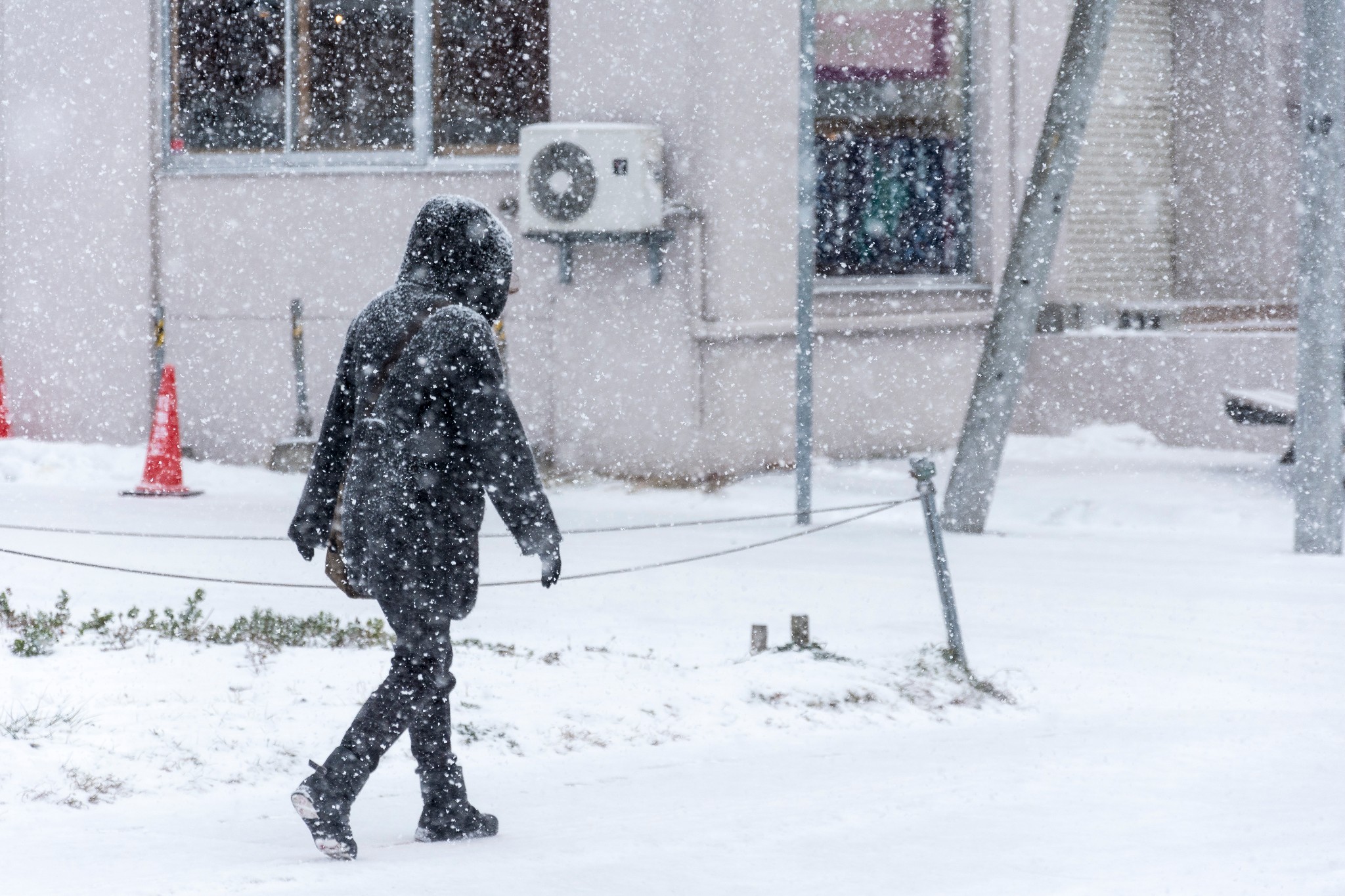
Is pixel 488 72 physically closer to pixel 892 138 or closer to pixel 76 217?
pixel 892 138

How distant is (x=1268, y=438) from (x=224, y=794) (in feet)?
36.0

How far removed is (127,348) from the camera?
1439cm

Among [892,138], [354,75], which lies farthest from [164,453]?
[892,138]

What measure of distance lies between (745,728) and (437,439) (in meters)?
2.32

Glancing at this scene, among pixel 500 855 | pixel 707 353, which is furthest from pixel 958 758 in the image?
pixel 707 353

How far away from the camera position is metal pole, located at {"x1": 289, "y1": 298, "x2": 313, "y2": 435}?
44.4ft

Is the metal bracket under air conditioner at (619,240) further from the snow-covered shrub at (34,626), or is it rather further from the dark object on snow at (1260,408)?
the snow-covered shrub at (34,626)

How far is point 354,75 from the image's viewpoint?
14195mm

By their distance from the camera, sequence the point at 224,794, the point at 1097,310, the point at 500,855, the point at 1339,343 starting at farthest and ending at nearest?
the point at 1097,310, the point at 1339,343, the point at 224,794, the point at 500,855

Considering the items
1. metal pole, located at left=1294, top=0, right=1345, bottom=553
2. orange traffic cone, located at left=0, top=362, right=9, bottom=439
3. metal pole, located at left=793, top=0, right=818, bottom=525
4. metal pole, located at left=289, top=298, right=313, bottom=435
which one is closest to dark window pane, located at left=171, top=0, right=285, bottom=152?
metal pole, located at left=289, top=298, right=313, bottom=435

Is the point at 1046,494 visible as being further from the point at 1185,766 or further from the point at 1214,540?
the point at 1185,766

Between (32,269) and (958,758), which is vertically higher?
(32,269)

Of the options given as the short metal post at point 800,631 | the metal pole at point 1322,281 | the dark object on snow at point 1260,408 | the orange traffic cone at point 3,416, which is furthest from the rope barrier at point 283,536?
the orange traffic cone at point 3,416

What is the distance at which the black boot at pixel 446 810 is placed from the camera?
4793 millimetres
